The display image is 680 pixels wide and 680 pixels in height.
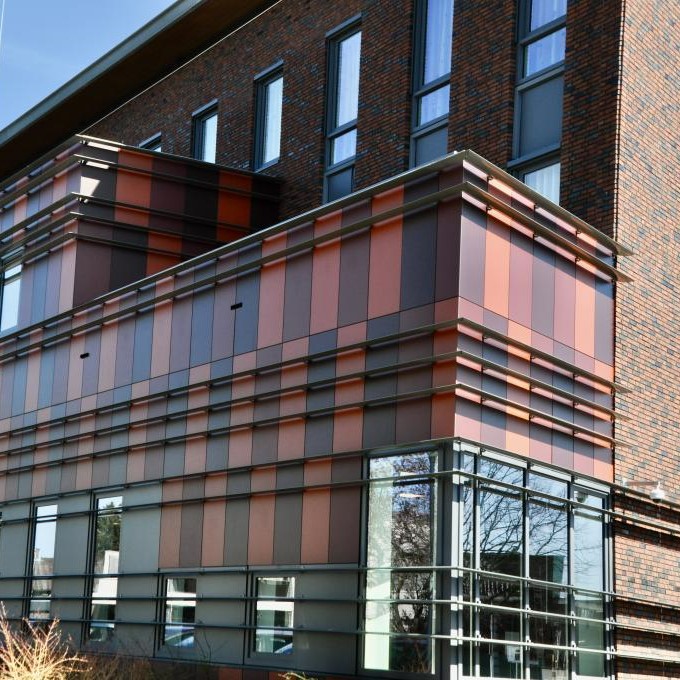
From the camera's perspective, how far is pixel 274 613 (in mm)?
18219

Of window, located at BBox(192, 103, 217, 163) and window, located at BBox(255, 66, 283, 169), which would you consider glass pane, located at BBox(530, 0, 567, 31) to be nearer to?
window, located at BBox(255, 66, 283, 169)

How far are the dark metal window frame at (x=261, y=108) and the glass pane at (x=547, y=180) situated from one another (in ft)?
29.6

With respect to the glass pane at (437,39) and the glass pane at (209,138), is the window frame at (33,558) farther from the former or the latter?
the glass pane at (437,39)

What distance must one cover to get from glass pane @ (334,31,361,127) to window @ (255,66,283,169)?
7.05 feet

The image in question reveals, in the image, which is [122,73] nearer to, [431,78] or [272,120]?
[272,120]

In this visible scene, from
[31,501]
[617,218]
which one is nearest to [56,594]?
[31,501]

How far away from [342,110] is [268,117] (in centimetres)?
307

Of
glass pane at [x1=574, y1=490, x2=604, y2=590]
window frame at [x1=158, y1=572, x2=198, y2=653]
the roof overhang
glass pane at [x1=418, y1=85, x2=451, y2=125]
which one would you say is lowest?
window frame at [x1=158, y1=572, x2=198, y2=653]

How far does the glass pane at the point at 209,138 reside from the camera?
30.5 metres

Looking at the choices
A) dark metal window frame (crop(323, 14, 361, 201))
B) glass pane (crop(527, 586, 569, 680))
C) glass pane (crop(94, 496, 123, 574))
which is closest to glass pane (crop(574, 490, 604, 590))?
glass pane (crop(527, 586, 569, 680))

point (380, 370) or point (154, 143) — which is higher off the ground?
point (154, 143)

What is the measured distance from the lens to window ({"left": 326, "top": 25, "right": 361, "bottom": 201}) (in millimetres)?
25562

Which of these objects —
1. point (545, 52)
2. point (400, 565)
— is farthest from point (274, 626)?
point (545, 52)

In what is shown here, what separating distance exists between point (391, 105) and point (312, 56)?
364 cm
